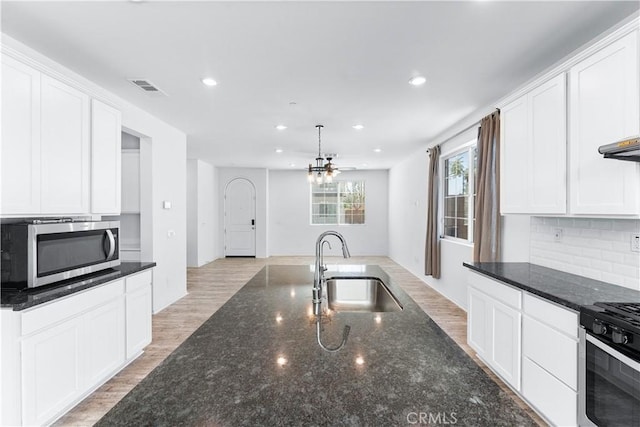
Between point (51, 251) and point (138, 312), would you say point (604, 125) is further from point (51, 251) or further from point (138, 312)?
point (138, 312)

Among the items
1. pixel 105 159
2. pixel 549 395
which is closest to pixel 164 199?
pixel 105 159

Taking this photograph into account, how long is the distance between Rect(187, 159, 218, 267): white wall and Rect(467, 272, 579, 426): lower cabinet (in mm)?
6364

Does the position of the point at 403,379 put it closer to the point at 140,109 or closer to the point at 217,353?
the point at 217,353

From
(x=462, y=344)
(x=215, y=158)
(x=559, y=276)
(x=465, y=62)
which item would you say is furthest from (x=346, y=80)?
(x=215, y=158)

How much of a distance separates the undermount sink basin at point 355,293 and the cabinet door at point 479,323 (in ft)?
3.58

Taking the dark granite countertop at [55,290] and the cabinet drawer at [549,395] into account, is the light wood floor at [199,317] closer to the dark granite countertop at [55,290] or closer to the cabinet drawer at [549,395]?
the cabinet drawer at [549,395]

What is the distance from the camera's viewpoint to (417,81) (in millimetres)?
2811

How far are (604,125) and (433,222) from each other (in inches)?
131

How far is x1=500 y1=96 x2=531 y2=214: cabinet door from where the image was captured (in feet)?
8.18

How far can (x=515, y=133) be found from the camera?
8.53 ft

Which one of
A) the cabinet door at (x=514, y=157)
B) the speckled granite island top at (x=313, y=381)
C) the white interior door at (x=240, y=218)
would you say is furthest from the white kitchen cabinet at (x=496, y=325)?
the white interior door at (x=240, y=218)

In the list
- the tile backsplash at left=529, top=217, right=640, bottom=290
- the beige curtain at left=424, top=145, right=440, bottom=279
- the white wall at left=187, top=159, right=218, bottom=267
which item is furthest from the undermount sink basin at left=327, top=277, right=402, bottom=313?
the white wall at left=187, top=159, right=218, bottom=267

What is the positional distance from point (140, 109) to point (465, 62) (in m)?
3.59

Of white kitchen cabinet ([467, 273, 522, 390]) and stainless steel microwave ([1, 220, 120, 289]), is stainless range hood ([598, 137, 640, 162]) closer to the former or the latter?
white kitchen cabinet ([467, 273, 522, 390])
